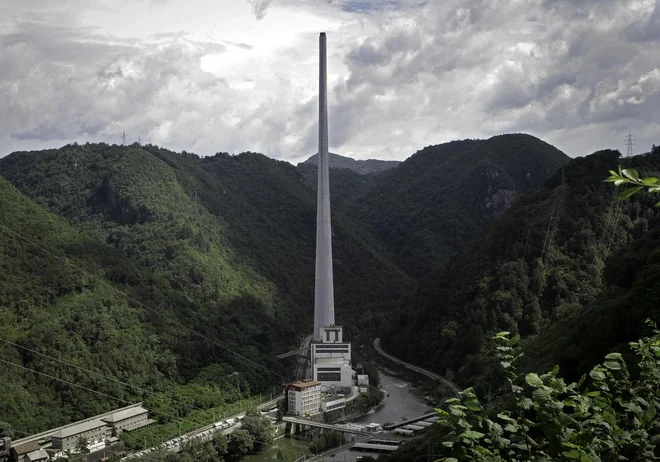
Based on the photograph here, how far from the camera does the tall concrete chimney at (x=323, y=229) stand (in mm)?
46469

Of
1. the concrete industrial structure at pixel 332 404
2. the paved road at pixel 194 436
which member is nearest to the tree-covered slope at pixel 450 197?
the concrete industrial structure at pixel 332 404

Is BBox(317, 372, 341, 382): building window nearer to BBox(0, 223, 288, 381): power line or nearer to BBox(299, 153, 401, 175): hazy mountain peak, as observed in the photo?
BBox(0, 223, 288, 381): power line

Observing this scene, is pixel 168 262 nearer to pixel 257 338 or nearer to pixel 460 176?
pixel 257 338

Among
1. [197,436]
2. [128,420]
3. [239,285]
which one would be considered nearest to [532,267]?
[239,285]

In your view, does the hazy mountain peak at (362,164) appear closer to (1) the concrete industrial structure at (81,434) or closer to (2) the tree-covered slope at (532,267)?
(2) the tree-covered slope at (532,267)

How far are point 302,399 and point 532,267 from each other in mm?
15729

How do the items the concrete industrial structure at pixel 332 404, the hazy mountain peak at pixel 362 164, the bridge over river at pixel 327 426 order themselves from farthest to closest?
the hazy mountain peak at pixel 362 164, the concrete industrial structure at pixel 332 404, the bridge over river at pixel 327 426

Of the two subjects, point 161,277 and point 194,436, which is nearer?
point 194,436

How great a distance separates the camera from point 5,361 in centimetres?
3166

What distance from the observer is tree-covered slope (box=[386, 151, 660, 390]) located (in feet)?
138

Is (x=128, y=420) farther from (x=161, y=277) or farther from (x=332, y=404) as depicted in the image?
(x=161, y=277)

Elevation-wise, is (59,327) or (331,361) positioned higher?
(59,327)

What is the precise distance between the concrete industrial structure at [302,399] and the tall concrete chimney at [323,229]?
9654mm

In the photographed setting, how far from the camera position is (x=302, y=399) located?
3591 centimetres
